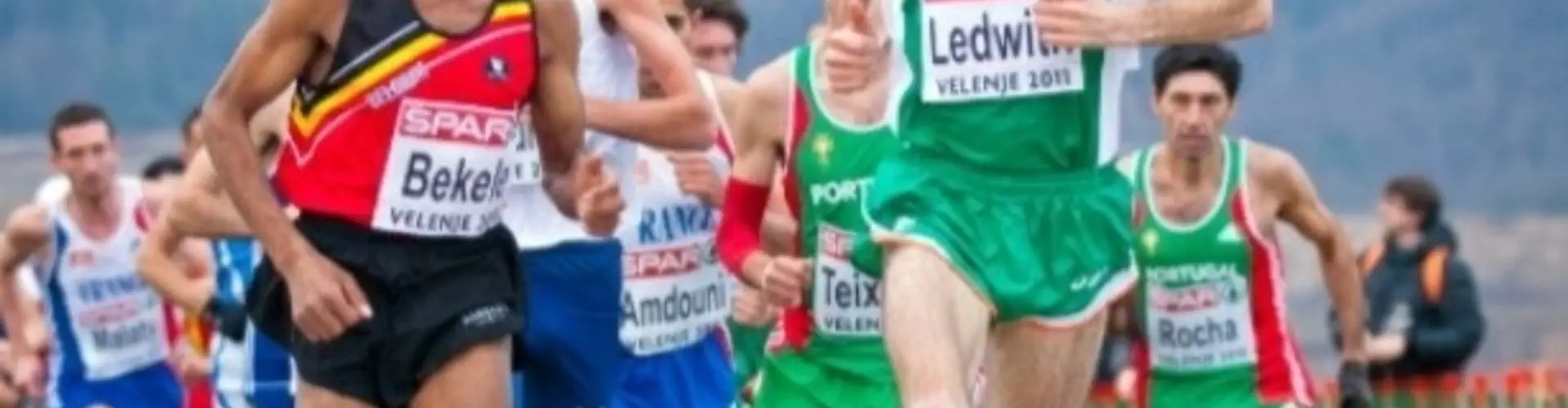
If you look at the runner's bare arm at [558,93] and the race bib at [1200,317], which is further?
the race bib at [1200,317]

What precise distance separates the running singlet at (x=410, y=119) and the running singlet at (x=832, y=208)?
2.37 m

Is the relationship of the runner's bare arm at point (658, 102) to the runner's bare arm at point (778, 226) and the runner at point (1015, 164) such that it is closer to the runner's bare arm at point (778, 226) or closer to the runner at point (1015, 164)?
the runner's bare arm at point (778, 226)

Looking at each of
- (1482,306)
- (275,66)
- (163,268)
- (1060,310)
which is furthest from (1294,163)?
(1482,306)

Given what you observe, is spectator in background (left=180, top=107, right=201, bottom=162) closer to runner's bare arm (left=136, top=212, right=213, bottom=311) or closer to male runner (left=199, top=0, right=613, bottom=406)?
runner's bare arm (left=136, top=212, right=213, bottom=311)

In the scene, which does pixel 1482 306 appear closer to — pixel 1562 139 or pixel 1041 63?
pixel 1562 139

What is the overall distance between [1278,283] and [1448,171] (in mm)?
11086

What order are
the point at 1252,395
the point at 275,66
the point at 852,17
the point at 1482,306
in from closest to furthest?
the point at 275,66, the point at 852,17, the point at 1252,395, the point at 1482,306

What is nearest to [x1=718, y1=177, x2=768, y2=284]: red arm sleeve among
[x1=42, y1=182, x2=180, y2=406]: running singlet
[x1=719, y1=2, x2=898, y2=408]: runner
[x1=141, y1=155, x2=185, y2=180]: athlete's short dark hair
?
[x1=719, y1=2, x2=898, y2=408]: runner

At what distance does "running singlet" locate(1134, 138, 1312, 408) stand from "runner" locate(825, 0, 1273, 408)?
4.49 metres

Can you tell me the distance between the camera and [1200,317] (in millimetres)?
15219

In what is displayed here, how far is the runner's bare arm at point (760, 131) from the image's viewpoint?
1314 centimetres

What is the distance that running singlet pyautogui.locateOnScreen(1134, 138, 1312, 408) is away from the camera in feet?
49.7

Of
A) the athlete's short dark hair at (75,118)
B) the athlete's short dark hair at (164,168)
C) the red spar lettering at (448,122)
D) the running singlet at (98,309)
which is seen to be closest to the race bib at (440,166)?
the red spar lettering at (448,122)

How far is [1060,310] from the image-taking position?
10.6 metres
